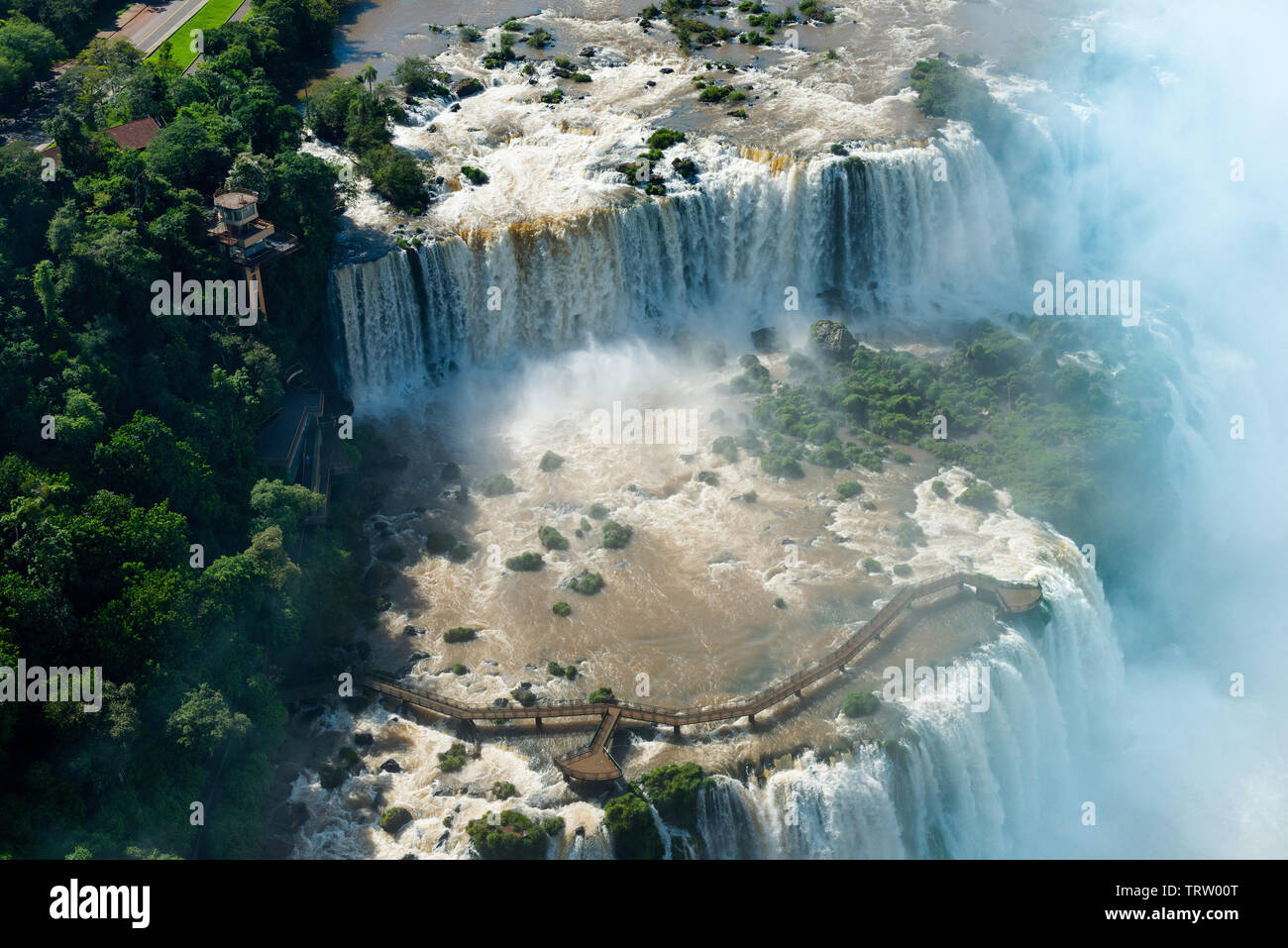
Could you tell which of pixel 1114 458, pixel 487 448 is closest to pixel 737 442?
pixel 487 448

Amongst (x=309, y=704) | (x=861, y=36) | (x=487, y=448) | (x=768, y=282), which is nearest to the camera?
(x=309, y=704)

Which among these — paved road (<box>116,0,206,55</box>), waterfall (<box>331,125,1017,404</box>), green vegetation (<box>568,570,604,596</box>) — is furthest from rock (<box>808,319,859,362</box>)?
paved road (<box>116,0,206,55</box>)

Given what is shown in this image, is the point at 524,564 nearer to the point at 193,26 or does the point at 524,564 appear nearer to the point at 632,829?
the point at 632,829

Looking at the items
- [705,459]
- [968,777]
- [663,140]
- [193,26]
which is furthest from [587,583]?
[193,26]

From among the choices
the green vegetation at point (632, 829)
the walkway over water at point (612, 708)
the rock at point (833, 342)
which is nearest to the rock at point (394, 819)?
the walkway over water at point (612, 708)

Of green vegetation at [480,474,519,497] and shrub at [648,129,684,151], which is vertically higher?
shrub at [648,129,684,151]

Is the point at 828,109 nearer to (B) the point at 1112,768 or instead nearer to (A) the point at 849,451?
(A) the point at 849,451

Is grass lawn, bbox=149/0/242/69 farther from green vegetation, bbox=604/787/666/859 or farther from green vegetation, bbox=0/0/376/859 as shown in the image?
A: green vegetation, bbox=604/787/666/859
